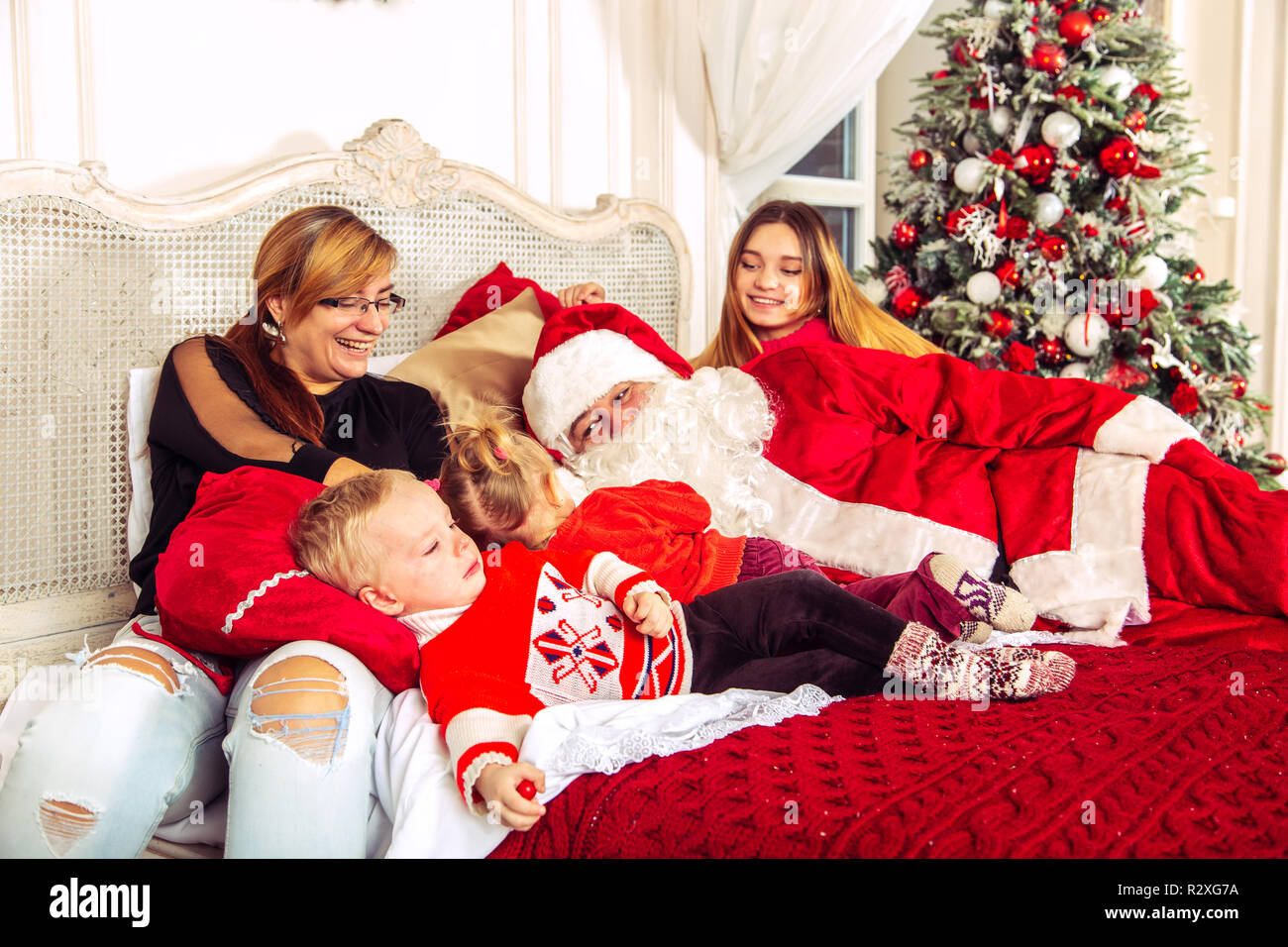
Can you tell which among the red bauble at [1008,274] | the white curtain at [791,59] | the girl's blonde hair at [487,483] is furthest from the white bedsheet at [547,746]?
the white curtain at [791,59]

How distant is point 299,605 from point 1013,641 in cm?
128

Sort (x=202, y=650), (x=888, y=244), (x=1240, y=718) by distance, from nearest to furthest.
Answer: (x=1240, y=718)
(x=202, y=650)
(x=888, y=244)

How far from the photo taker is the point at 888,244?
3996 mm

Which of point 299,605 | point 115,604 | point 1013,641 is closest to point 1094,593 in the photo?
point 1013,641

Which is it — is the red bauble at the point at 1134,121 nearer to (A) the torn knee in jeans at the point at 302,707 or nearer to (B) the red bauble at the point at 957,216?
(B) the red bauble at the point at 957,216

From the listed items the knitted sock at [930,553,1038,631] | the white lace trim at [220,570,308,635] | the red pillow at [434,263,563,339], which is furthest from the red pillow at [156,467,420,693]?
the red pillow at [434,263,563,339]

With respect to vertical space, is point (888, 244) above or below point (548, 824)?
above

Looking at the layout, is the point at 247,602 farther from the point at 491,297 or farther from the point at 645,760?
the point at 491,297

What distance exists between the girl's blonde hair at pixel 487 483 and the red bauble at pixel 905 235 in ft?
7.29

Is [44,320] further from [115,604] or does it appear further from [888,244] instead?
[888,244]

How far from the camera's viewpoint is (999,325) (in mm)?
3629

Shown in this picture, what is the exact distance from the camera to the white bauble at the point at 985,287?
144 inches

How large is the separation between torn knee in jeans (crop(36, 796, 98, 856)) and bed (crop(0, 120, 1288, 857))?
1.16ft

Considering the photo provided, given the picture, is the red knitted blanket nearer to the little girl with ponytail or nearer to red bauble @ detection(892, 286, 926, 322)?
the little girl with ponytail
